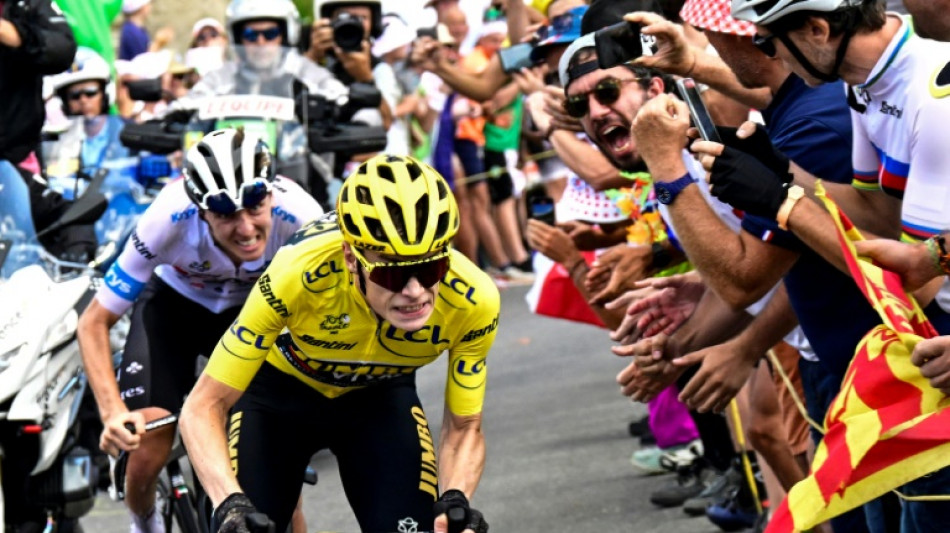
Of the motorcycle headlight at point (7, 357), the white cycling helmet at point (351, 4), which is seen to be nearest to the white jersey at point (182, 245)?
the motorcycle headlight at point (7, 357)

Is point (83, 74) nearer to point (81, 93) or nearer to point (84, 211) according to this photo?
point (81, 93)

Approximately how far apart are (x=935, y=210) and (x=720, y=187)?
0.58 meters

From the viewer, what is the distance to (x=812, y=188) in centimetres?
484

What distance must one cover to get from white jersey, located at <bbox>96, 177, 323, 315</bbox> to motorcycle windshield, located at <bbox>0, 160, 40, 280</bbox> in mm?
1649

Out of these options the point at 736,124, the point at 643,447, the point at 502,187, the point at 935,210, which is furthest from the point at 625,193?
the point at 502,187

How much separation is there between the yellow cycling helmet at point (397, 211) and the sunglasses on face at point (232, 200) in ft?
4.20

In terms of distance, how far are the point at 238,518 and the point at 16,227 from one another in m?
4.09

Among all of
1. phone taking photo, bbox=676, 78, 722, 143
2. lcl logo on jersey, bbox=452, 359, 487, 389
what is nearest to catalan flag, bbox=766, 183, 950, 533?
phone taking photo, bbox=676, 78, 722, 143

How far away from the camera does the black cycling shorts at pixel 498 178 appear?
55.8 feet

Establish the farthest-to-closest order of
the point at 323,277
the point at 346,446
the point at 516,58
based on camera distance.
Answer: the point at 516,58 < the point at 346,446 < the point at 323,277

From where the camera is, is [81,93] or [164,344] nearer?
[164,344]

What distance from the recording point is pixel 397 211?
16.6 feet

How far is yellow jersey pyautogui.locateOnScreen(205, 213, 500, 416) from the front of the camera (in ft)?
17.5

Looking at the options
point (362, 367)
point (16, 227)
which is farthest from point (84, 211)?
point (362, 367)
